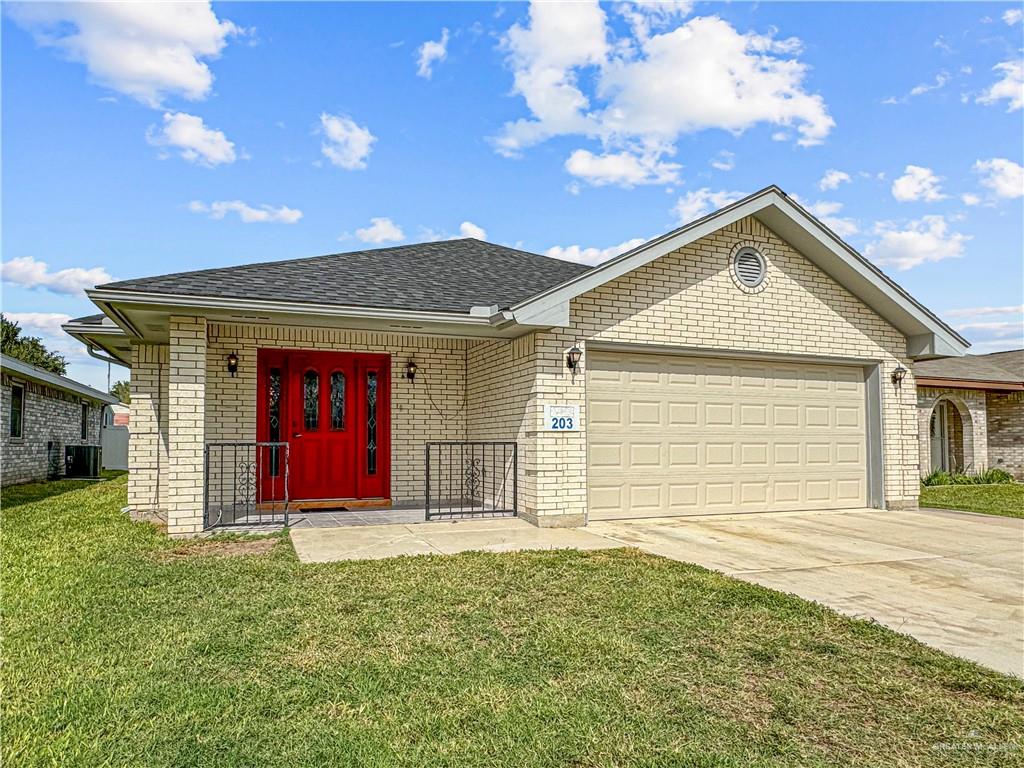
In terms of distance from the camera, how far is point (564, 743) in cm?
291

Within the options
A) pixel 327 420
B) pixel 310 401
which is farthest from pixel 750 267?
pixel 310 401

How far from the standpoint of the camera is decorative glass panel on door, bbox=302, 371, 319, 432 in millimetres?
10445

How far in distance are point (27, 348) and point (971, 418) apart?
45927 mm

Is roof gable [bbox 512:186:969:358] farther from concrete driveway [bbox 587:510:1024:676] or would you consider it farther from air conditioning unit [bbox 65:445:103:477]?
air conditioning unit [bbox 65:445:103:477]

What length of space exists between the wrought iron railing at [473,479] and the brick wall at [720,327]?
35.8 inches

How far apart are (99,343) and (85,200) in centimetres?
409

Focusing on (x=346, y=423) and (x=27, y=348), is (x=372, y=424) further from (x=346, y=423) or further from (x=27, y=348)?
(x=27, y=348)

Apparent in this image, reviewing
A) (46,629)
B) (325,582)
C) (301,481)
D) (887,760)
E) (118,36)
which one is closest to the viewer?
(887,760)

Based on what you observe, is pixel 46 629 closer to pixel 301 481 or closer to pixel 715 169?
pixel 301 481

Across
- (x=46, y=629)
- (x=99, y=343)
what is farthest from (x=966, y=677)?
(x=99, y=343)

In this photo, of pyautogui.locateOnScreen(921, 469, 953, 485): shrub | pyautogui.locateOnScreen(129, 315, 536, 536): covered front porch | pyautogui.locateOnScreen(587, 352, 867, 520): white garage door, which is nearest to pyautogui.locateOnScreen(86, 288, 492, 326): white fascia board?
pyautogui.locateOnScreen(129, 315, 536, 536): covered front porch

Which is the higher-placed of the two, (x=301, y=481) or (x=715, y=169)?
(x=715, y=169)

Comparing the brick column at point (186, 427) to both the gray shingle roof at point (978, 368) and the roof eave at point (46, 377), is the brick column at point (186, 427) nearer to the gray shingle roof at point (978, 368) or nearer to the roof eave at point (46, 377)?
the roof eave at point (46, 377)

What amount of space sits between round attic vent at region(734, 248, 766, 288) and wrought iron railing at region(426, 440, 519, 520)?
4.09m
